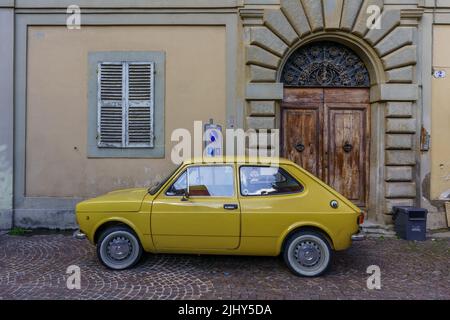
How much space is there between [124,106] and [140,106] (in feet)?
1.13

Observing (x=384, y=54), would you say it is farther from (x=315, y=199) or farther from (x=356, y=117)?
(x=315, y=199)

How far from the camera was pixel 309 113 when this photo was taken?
814 cm

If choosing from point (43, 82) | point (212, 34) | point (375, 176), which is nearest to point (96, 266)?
point (43, 82)

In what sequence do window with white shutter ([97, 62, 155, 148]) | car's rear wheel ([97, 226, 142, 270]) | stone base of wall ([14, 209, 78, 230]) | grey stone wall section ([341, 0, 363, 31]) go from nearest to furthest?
1. car's rear wheel ([97, 226, 142, 270])
2. grey stone wall section ([341, 0, 363, 31])
3. stone base of wall ([14, 209, 78, 230])
4. window with white shutter ([97, 62, 155, 148])

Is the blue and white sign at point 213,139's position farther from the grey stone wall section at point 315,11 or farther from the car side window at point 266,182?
the grey stone wall section at point 315,11

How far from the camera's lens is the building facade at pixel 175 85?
7.66 metres

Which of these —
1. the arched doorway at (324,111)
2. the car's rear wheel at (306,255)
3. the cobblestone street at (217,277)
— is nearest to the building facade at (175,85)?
the arched doorway at (324,111)

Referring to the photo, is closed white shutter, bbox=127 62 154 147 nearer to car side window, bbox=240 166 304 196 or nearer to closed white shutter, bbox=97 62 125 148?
closed white shutter, bbox=97 62 125 148

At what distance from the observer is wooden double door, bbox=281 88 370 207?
812 centimetres

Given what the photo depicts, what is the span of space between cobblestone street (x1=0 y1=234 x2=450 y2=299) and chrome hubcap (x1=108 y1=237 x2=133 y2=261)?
240 mm

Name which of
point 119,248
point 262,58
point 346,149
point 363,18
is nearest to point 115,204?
point 119,248

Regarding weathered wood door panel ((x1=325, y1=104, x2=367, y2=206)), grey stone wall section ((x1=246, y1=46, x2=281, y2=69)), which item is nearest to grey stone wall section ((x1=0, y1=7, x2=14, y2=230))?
grey stone wall section ((x1=246, y1=46, x2=281, y2=69))

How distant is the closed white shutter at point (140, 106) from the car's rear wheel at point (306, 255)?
4.06 metres

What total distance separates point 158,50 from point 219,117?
196 cm
